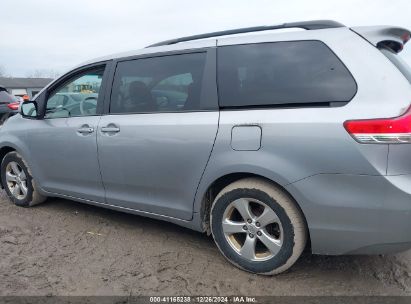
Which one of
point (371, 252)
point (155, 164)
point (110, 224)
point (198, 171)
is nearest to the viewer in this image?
point (371, 252)

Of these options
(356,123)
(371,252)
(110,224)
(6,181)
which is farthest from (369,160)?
(6,181)

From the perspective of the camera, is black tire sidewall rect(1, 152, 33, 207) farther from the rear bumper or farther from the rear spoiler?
the rear spoiler

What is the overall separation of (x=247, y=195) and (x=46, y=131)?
244 cm

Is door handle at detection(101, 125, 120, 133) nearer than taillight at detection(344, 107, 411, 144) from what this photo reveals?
No

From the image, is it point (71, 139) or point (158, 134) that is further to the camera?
point (71, 139)

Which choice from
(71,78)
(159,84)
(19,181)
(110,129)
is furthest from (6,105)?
(159,84)

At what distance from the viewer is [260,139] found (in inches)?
106

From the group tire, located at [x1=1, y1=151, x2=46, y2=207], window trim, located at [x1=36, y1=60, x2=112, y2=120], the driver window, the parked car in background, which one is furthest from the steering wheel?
the parked car in background

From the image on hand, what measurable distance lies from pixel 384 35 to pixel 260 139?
112 centimetres

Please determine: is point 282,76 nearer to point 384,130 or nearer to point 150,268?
point 384,130

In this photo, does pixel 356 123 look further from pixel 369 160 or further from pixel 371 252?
pixel 371 252

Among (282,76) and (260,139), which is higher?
(282,76)

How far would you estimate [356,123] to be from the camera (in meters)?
2.37

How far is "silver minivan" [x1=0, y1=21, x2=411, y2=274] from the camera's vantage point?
239 centimetres
